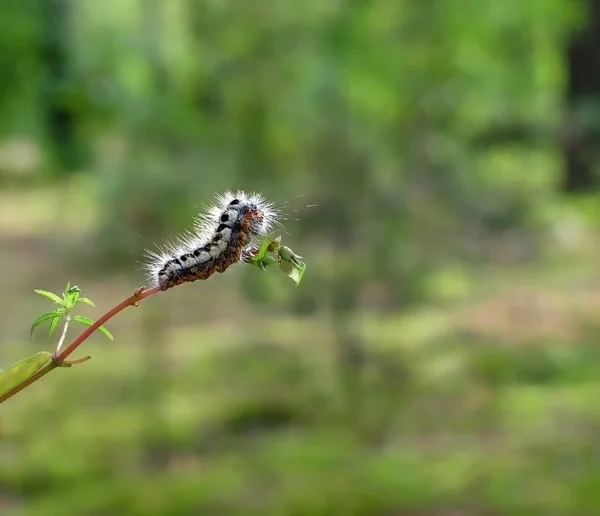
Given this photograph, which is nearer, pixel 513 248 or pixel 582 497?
pixel 582 497

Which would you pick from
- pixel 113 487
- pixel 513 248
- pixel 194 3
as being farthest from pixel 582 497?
pixel 194 3

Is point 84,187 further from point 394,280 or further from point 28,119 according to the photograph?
point 394,280

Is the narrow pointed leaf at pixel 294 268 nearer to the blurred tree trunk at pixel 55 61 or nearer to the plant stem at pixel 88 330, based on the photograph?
the plant stem at pixel 88 330

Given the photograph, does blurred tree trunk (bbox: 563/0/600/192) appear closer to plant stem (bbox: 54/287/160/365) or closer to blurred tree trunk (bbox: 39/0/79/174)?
blurred tree trunk (bbox: 39/0/79/174)

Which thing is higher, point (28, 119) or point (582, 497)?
point (28, 119)

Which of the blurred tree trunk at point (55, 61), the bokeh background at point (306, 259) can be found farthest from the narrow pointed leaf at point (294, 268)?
the blurred tree trunk at point (55, 61)

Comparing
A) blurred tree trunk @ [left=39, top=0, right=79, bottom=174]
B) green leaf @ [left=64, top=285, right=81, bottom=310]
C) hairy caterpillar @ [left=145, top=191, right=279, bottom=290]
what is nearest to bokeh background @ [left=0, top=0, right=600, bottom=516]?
blurred tree trunk @ [left=39, top=0, right=79, bottom=174]
